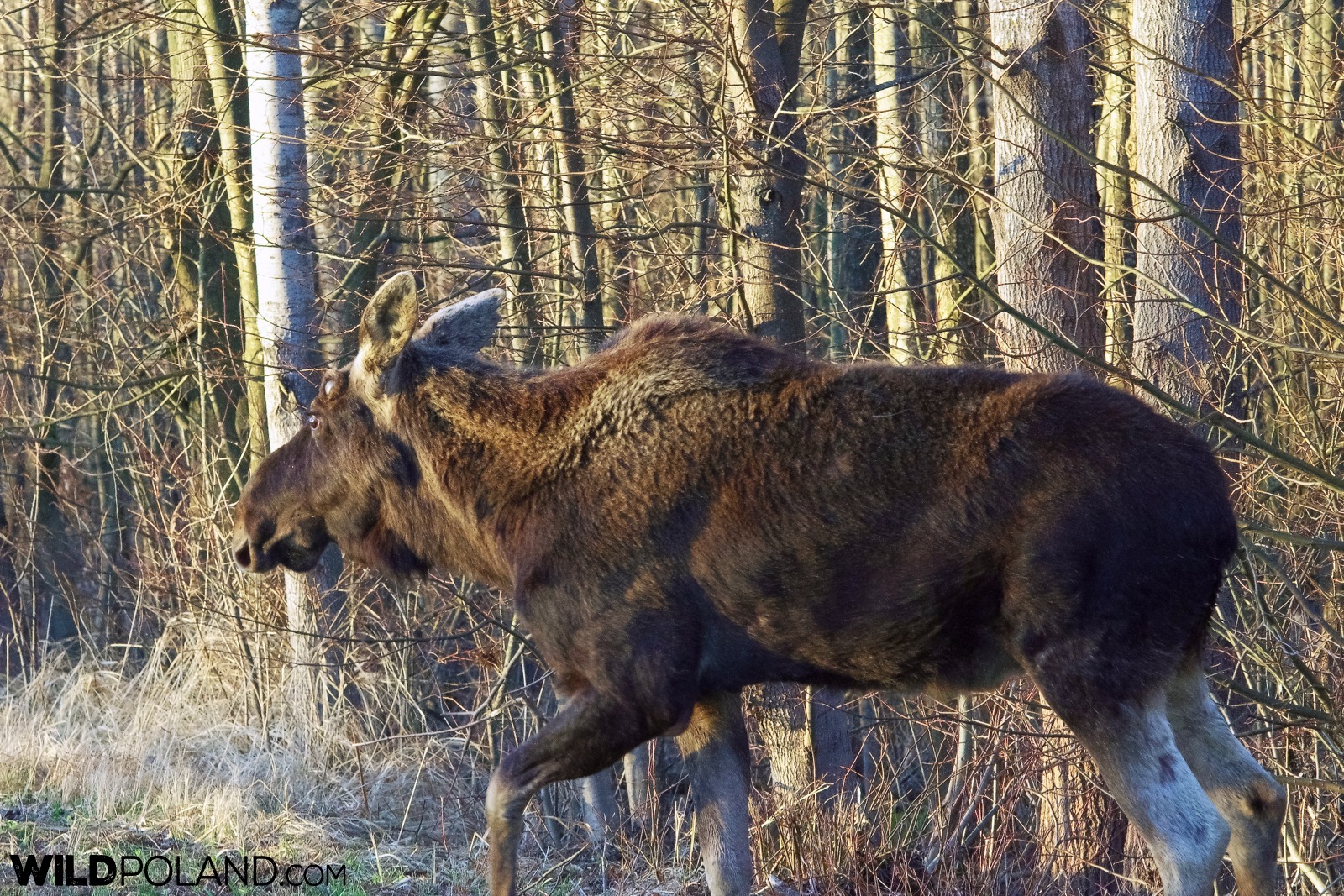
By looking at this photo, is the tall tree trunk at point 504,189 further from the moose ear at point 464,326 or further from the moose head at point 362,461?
the moose head at point 362,461

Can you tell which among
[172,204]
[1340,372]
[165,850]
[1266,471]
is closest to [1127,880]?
[1266,471]

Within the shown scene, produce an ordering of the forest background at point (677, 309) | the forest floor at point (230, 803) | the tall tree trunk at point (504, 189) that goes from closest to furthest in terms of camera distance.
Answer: the forest floor at point (230, 803)
the forest background at point (677, 309)
the tall tree trunk at point (504, 189)

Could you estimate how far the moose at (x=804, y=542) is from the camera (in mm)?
4496

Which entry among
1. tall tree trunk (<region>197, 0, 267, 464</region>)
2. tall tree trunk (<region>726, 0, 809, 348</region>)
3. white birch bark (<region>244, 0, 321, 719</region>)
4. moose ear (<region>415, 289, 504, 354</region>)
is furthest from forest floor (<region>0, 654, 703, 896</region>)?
tall tree trunk (<region>726, 0, 809, 348</region>)

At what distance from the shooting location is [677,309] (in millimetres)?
8789

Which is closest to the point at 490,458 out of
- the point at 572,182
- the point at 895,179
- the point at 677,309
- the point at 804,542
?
the point at 804,542

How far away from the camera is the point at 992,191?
303 inches

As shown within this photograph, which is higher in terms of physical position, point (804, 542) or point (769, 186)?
point (769, 186)

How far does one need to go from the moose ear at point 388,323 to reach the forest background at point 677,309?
169 centimetres

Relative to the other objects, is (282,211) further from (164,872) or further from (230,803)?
(164,872)

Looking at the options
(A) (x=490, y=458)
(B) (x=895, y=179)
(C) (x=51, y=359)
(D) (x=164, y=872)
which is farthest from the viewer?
(C) (x=51, y=359)

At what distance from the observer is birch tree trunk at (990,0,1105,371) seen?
7.40m

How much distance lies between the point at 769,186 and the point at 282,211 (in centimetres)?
325

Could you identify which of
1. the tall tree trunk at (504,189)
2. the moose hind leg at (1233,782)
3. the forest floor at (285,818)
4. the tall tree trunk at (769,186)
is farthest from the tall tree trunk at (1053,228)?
the tall tree trunk at (504,189)
